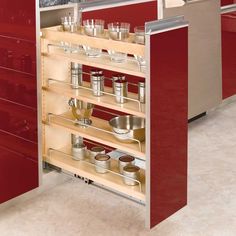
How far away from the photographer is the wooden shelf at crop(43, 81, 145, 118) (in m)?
2.73

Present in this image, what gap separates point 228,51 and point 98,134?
208cm

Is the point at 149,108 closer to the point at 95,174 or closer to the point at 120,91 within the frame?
the point at 120,91

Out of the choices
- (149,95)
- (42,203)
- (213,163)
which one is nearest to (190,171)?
(213,163)

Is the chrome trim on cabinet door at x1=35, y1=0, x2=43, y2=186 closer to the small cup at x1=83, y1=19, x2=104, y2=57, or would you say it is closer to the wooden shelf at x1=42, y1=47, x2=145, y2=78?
the wooden shelf at x1=42, y1=47, x2=145, y2=78

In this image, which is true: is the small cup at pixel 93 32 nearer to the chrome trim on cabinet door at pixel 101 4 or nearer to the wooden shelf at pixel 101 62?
the wooden shelf at pixel 101 62

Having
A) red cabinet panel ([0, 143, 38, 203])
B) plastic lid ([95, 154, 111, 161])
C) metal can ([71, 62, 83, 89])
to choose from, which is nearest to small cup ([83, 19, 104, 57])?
metal can ([71, 62, 83, 89])

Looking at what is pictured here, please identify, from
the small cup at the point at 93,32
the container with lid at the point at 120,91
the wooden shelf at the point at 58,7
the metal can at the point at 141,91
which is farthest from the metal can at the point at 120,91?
the wooden shelf at the point at 58,7

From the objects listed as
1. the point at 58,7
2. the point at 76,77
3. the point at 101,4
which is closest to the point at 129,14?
the point at 101,4

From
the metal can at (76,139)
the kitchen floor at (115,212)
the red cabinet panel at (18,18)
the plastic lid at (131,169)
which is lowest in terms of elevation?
the kitchen floor at (115,212)

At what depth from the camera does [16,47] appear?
2900 mm

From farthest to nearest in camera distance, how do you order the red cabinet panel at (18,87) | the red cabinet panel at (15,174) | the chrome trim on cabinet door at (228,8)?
the chrome trim on cabinet door at (228,8)
the red cabinet panel at (15,174)
the red cabinet panel at (18,87)

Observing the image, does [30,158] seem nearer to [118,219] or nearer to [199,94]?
[118,219]

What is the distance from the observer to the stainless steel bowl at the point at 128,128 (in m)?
2.81

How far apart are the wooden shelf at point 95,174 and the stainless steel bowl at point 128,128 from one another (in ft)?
0.67
